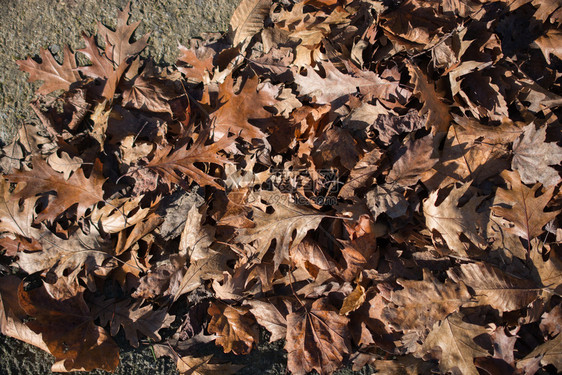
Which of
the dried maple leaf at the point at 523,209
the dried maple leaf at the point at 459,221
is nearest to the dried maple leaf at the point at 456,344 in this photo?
the dried maple leaf at the point at 459,221

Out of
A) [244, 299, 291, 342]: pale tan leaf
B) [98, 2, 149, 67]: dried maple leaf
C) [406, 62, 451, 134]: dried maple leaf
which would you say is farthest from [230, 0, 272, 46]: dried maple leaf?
[244, 299, 291, 342]: pale tan leaf

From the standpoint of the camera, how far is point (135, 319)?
79.8 inches

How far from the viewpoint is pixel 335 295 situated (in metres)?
1.95

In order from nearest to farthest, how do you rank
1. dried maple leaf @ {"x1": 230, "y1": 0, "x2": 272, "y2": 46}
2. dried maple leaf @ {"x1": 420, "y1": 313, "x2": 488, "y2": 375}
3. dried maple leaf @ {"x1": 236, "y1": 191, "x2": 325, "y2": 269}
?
1. dried maple leaf @ {"x1": 420, "y1": 313, "x2": 488, "y2": 375}
2. dried maple leaf @ {"x1": 236, "y1": 191, "x2": 325, "y2": 269}
3. dried maple leaf @ {"x1": 230, "y1": 0, "x2": 272, "y2": 46}

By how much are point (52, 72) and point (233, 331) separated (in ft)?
5.92

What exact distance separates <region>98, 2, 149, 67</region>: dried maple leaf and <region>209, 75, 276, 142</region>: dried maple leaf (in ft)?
2.13

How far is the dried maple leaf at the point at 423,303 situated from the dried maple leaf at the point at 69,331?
4.75ft

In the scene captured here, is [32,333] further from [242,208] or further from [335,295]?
[335,295]

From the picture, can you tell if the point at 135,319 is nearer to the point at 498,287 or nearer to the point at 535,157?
the point at 498,287

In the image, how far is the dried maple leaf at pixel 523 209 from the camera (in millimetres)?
1810

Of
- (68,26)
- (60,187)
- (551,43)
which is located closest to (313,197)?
(60,187)

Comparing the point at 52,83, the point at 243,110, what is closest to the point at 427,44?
the point at 243,110

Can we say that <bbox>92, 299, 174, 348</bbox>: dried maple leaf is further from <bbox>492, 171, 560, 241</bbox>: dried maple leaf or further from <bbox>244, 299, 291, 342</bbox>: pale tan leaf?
<bbox>492, 171, 560, 241</bbox>: dried maple leaf

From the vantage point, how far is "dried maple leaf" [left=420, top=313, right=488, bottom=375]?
5.75 ft
